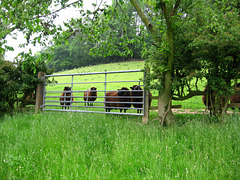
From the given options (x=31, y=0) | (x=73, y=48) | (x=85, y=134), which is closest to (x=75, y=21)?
(x=31, y=0)

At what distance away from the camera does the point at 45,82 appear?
33.4 ft

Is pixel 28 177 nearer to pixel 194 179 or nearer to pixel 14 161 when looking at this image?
pixel 14 161

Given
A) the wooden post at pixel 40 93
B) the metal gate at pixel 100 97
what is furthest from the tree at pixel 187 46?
the wooden post at pixel 40 93

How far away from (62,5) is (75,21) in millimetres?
1022

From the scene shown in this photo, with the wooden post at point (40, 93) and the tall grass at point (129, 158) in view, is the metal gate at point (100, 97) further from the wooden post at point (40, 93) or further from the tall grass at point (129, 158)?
the tall grass at point (129, 158)

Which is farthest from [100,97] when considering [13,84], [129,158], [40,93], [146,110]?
[129,158]

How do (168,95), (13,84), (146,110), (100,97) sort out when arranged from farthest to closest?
(13,84), (100,97), (146,110), (168,95)

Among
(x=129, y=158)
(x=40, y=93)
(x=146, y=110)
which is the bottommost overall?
(x=129, y=158)

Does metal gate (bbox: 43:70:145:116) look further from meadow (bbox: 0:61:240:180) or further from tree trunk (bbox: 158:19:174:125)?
meadow (bbox: 0:61:240:180)

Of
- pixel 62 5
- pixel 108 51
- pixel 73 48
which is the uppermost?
pixel 73 48

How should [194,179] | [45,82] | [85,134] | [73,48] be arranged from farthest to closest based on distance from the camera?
[73,48], [45,82], [85,134], [194,179]

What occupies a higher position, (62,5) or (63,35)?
(62,5)

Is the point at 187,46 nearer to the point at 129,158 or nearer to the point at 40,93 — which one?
the point at 129,158

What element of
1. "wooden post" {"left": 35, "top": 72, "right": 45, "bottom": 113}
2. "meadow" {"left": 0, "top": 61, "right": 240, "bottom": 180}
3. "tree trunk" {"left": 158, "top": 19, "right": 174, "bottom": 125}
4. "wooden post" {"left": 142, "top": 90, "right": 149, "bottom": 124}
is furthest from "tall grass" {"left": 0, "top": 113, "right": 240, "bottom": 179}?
"wooden post" {"left": 35, "top": 72, "right": 45, "bottom": 113}
